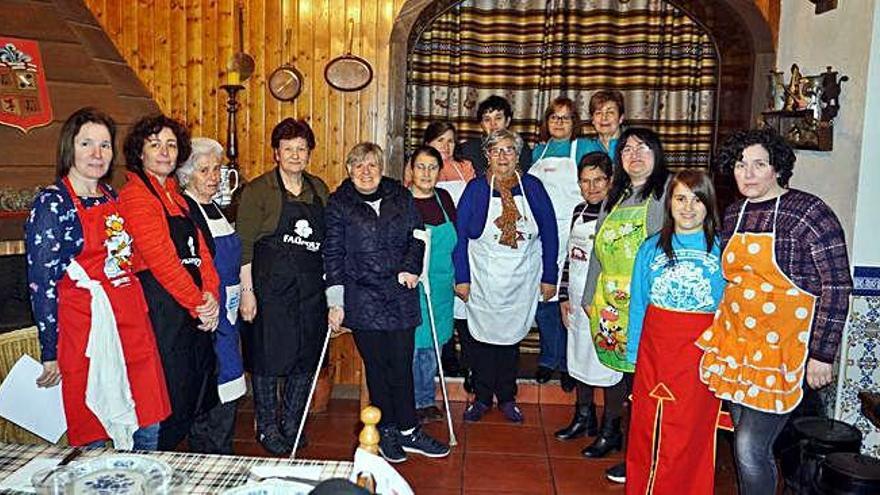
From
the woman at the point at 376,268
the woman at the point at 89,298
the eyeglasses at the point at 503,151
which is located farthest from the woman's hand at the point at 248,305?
the eyeglasses at the point at 503,151

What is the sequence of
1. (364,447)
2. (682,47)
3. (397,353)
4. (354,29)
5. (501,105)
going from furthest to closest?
(682,47) → (354,29) → (501,105) → (397,353) → (364,447)

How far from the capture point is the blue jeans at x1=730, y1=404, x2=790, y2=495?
216 centimetres

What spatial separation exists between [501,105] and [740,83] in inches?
47.5

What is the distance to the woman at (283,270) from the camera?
2900 mm

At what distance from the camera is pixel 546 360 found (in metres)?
3.76

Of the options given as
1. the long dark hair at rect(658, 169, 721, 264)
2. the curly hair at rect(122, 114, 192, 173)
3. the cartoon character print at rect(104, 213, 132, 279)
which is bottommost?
the cartoon character print at rect(104, 213, 132, 279)

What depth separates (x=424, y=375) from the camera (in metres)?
3.34

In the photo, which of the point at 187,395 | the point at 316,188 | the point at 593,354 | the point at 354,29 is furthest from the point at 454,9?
the point at 187,395

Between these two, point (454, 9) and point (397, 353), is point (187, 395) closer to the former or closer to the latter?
point (397, 353)

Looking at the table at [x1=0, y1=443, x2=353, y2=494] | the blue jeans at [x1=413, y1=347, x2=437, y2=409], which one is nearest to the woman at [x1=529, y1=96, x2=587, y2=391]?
the blue jeans at [x1=413, y1=347, x2=437, y2=409]

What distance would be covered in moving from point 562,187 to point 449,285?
78 cm

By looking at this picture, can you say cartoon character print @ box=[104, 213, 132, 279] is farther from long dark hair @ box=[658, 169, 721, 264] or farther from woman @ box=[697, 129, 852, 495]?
woman @ box=[697, 129, 852, 495]

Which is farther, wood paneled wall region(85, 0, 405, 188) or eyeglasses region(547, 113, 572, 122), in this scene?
wood paneled wall region(85, 0, 405, 188)

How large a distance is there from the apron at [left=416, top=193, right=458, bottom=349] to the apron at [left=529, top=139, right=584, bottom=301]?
2.00 ft
